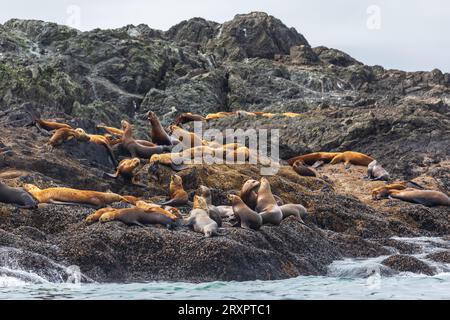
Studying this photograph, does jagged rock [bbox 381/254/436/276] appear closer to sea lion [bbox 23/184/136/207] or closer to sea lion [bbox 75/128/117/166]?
sea lion [bbox 23/184/136/207]

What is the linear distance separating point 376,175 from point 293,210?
623 cm

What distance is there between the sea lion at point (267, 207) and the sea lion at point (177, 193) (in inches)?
50.5

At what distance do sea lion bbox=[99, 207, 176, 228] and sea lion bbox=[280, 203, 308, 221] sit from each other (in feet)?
8.39

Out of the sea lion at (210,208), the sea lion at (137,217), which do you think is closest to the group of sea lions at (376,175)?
the sea lion at (210,208)

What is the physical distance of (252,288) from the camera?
8.98 metres

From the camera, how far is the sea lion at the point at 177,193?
12.8 meters

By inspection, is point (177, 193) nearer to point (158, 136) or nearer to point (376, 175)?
point (158, 136)

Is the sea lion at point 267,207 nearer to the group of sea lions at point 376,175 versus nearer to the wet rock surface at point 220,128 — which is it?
the wet rock surface at point 220,128

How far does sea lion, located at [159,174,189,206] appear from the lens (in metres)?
12.8

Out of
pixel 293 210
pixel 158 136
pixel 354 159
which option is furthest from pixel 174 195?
pixel 354 159

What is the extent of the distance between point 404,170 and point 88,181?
10.2 m

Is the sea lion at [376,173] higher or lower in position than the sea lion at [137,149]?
lower

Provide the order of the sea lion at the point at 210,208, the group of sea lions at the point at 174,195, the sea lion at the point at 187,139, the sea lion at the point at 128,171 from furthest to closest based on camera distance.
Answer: the sea lion at the point at 187,139
the sea lion at the point at 128,171
the sea lion at the point at 210,208
the group of sea lions at the point at 174,195
